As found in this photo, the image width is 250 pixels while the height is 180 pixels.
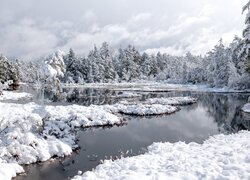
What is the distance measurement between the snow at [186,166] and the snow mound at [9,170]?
3508 millimetres

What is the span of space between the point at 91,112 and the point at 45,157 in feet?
44.4

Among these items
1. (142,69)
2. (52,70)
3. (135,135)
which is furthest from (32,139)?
(142,69)

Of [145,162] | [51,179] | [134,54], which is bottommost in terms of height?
[51,179]

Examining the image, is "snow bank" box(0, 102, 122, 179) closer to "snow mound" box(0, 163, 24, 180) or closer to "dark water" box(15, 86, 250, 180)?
"snow mound" box(0, 163, 24, 180)

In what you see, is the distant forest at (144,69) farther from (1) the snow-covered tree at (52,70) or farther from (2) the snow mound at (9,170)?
(2) the snow mound at (9,170)

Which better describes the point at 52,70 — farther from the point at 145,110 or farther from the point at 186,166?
the point at 145,110

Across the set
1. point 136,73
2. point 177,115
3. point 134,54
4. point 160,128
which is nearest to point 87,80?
point 136,73

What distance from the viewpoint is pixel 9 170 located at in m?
15.0

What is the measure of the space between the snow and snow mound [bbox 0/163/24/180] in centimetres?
351

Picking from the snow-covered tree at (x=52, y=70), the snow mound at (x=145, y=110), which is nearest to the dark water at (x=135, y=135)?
the snow mound at (x=145, y=110)

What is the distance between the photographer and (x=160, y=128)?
28.1 m

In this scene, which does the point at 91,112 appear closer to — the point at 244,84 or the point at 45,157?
the point at 45,157

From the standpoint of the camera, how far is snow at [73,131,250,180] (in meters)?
11.6

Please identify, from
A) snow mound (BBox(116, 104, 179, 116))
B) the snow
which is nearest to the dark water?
snow mound (BBox(116, 104, 179, 116))
